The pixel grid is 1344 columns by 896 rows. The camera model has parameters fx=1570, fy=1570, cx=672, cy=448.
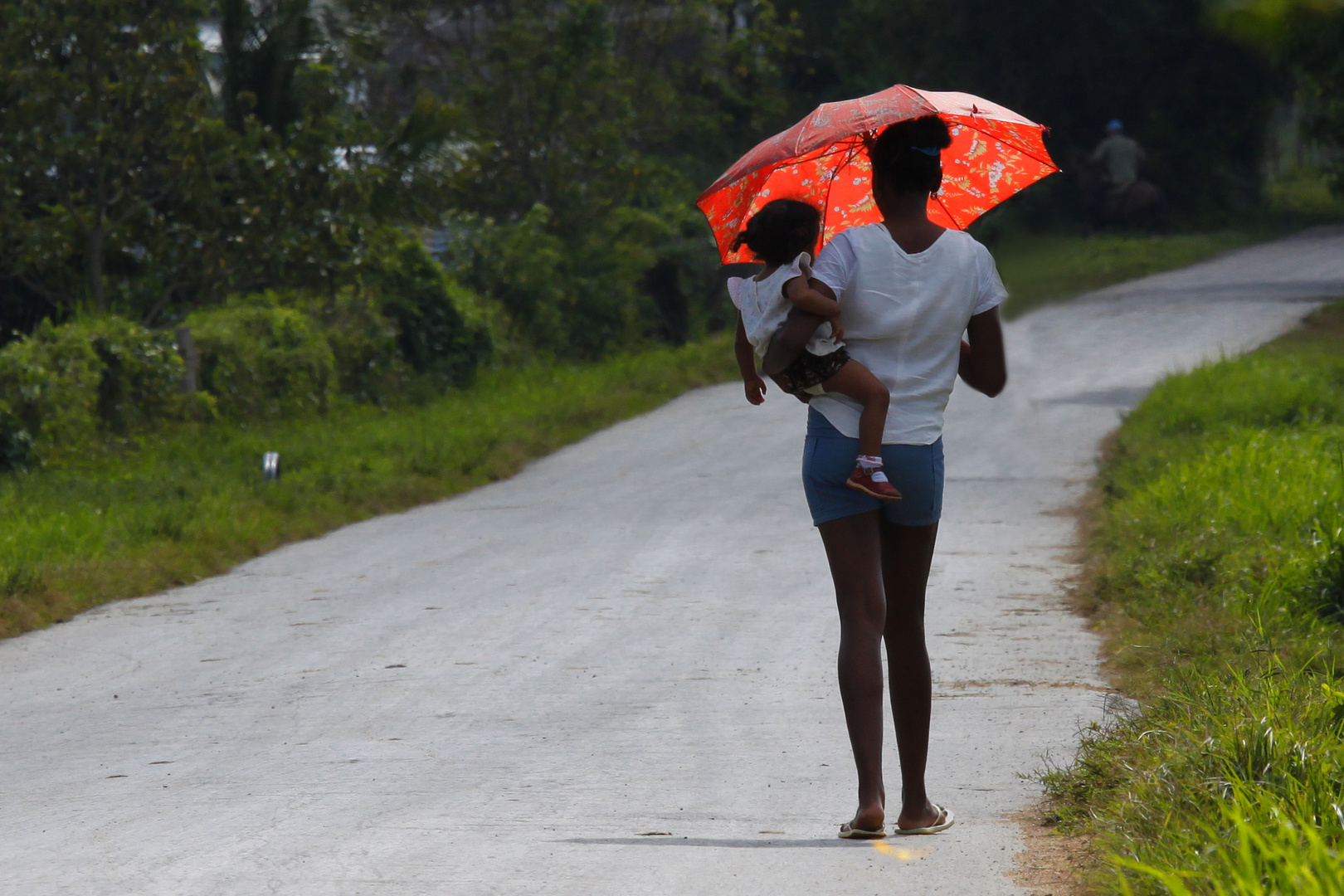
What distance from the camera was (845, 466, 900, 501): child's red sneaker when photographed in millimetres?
3836

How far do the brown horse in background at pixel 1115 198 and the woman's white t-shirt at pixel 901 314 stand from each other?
921 inches

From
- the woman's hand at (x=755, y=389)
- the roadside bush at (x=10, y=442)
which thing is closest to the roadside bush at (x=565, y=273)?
the roadside bush at (x=10, y=442)

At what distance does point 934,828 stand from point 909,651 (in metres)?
0.45

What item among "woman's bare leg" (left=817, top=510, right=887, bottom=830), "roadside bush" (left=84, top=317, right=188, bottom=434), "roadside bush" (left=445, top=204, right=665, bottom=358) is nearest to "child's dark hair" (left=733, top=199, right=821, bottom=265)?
"woman's bare leg" (left=817, top=510, right=887, bottom=830)

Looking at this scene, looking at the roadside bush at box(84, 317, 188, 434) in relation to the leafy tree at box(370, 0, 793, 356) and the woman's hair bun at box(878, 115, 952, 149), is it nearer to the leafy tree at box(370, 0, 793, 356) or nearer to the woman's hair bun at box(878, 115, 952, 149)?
the leafy tree at box(370, 0, 793, 356)

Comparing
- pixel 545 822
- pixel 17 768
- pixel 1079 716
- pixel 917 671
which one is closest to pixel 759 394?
pixel 917 671

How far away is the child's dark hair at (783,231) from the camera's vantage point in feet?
12.8

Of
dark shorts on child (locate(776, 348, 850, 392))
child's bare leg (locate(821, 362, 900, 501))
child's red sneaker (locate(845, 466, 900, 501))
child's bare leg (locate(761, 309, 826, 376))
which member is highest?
child's bare leg (locate(761, 309, 826, 376))

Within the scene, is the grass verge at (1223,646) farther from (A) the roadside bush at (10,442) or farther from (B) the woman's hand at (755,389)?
(A) the roadside bush at (10,442)

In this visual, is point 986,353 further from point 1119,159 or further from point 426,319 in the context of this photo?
point 1119,159

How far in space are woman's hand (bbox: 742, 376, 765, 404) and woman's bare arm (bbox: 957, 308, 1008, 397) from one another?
51 cm

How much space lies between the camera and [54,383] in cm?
1268

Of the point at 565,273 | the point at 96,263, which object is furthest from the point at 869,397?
the point at 565,273

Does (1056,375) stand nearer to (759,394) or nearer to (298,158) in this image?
(298,158)
